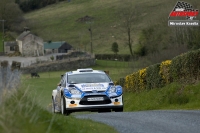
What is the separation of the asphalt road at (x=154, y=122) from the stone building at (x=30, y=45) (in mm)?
103643

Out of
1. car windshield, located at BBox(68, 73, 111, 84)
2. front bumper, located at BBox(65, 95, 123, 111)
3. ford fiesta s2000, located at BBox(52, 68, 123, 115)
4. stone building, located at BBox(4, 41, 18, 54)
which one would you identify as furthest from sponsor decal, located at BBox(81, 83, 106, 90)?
stone building, located at BBox(4, 41, 18, 54)

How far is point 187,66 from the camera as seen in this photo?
2467 cm

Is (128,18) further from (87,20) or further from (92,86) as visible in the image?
(92,86)

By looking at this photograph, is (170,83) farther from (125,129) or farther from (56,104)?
(125,129)

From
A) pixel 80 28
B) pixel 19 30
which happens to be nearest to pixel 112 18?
pixel 80 28

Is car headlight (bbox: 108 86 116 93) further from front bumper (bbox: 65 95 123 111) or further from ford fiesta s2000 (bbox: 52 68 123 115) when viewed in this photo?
front bumper (bbox: 65 95 123 111)

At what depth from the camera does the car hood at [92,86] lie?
17969mm

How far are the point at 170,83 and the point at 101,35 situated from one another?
106360 millimetres

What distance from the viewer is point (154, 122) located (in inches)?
567

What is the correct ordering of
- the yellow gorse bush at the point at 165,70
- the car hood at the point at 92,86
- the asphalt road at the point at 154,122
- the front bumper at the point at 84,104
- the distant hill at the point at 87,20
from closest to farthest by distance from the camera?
1. the asphalt road at the point at 154,122
2. the front bumper at the point at 84,104
3. the car hood at the point at 92,86
4. the yellow gorse bush at the point at 165,70
5. the distant hill at the point at 87,20

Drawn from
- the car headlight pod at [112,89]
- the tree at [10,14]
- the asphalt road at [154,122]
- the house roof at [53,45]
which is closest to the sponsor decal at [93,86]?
the car headlight pod at [112,89]

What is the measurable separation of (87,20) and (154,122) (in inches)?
5296

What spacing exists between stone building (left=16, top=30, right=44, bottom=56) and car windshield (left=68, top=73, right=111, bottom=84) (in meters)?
101

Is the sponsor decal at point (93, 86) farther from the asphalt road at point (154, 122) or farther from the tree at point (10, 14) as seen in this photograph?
the tree at point (10, 14)
